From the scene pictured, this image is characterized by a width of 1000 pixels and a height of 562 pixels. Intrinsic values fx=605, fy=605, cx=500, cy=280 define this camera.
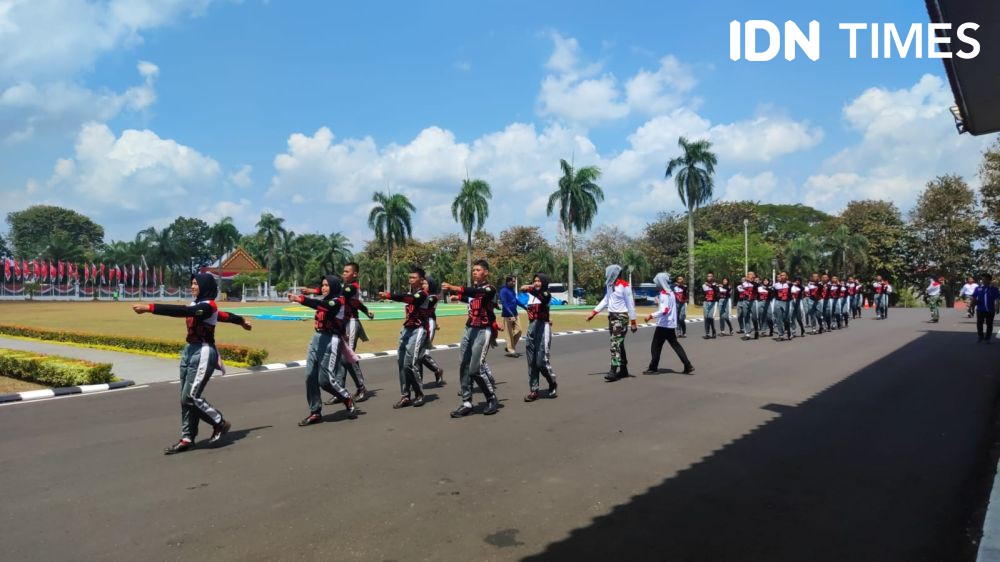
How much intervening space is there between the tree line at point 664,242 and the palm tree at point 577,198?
78 millimetres

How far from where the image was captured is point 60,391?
9.61m

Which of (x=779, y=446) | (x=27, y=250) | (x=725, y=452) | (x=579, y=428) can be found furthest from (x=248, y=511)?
(x=27, y=250)

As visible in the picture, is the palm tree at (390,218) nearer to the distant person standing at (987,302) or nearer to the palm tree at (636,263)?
the palm tree at (636,263)

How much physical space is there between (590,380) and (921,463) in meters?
5.17

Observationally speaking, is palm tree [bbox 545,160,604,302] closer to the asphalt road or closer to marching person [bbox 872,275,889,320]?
marching person [bbox 872,275,889,320]

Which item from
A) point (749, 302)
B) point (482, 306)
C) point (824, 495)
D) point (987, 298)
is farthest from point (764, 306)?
point (824, 495)

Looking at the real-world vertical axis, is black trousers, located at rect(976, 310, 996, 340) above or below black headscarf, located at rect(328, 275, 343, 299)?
below

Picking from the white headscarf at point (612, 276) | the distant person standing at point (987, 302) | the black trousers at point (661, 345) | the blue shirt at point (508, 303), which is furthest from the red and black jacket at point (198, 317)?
the distant person standing at point (987, 302)

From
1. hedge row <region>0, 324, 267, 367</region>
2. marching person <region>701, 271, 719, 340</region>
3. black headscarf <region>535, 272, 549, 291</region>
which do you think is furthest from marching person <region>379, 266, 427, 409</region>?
marching person <region>701, 271, 719, 340</region>

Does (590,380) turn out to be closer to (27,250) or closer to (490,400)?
(490,400)

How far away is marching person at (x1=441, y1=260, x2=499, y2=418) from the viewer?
291 inches

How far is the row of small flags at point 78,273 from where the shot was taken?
6250 centimetres

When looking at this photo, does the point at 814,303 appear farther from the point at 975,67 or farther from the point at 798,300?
the point at 975,67

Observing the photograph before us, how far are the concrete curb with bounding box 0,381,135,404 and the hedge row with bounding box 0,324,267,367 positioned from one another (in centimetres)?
219
